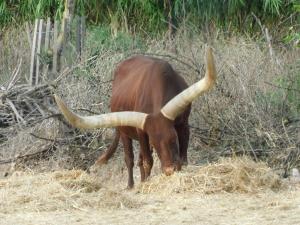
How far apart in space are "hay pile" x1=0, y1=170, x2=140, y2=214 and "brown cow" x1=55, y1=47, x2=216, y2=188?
83 cm

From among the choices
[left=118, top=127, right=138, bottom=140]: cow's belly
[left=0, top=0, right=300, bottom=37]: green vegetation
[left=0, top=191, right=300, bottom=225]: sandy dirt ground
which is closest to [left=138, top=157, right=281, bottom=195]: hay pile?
[left=0, top=191, right=300, bottom=225]: sandy dirt ground

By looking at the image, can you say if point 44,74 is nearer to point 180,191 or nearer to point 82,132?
point 82,132

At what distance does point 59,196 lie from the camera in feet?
30.9

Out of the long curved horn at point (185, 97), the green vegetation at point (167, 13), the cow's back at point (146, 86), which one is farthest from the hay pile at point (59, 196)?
the green vegetation at point (167, 13)

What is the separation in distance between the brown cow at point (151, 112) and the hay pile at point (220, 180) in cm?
24

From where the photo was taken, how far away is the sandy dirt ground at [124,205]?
8719 mm

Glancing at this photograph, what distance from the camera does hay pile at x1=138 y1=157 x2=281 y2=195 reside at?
32.8 feet

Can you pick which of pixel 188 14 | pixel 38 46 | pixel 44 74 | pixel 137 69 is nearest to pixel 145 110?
pixel 137 69

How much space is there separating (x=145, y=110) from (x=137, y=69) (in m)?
1.03

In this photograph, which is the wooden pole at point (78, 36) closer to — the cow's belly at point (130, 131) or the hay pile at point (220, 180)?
the cow's belly at point (130, 131)

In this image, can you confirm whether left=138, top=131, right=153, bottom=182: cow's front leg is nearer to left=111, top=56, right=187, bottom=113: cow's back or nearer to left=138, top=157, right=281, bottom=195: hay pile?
left=111, top=56, right=187, bottom=113: cow's back

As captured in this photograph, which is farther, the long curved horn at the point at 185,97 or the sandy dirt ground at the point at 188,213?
the long curved horn at the point at 185,97

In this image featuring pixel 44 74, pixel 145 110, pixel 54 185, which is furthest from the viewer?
pixel 44 74

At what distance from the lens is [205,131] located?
13.8 m
